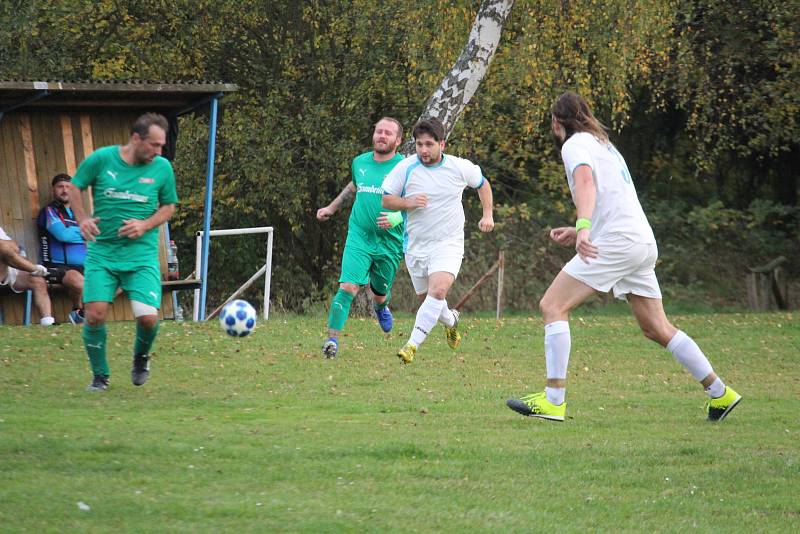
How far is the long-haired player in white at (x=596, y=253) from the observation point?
8.02 meters

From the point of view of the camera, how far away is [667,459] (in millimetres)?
7273

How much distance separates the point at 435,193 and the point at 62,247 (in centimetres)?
669

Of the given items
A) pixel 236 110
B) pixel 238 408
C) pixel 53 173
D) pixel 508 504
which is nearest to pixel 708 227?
pixel 236 110

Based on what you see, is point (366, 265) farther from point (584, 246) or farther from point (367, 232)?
point (584, 246)

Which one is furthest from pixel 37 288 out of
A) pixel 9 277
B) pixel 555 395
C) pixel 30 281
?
pixel 555 395

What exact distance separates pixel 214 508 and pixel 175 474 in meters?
0.74

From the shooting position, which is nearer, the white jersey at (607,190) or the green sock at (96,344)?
the white jersey at (607,190)

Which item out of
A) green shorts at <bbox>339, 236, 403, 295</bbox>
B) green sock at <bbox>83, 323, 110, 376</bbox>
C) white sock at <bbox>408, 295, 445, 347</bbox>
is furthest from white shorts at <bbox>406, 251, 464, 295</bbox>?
green sock at <bbox>83, 323, 110, 376</bbox>

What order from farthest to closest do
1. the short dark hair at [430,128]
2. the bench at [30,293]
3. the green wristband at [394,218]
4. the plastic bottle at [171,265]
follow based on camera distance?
the plastic bottle at [171,265] < the bench at [30,293] < the green wristband at [394,218] < the short dark hair at [430,128]

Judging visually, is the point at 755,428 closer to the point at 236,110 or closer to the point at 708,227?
the point at 236,110

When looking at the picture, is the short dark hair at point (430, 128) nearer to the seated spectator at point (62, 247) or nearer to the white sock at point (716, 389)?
the white sock at point (716, 389)

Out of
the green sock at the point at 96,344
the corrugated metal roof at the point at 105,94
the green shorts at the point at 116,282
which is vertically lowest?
the green sock at the point at 96,344

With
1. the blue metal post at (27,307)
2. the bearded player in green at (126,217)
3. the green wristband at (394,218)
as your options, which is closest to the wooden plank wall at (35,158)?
the blue metal post at (27,307)

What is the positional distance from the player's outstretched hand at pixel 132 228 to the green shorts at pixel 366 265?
2.72 m
